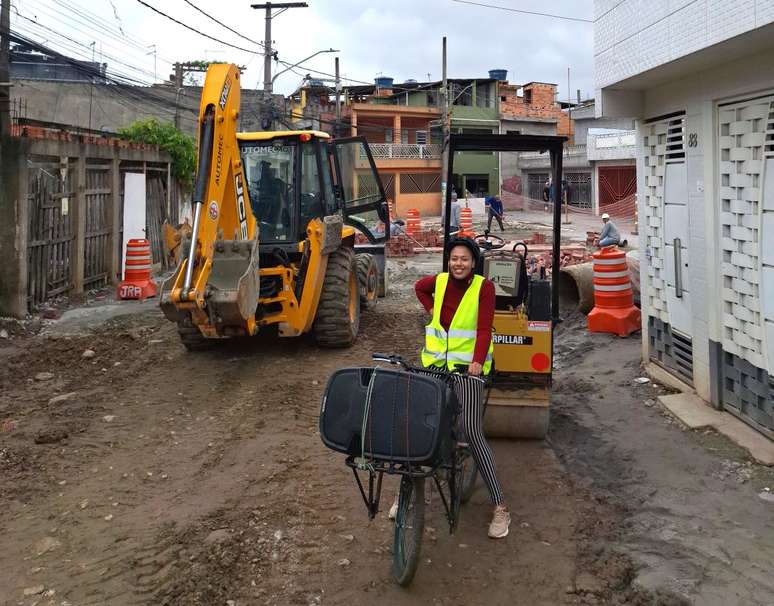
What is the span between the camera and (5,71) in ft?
38.0

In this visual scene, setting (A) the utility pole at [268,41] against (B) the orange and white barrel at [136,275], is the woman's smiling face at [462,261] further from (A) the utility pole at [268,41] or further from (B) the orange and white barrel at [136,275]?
(A) the utility pole at [268,41]

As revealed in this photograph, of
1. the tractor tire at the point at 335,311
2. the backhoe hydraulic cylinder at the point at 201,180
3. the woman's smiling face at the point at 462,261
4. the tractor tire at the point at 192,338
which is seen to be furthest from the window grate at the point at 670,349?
the tractor tire at the point at 192,338

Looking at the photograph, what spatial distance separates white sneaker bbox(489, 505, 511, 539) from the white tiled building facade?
8.50ft

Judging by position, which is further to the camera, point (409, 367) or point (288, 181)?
point (288, 181)

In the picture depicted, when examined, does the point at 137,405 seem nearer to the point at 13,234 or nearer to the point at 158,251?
the point at 13,234

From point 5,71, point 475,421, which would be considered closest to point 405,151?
point 5,71

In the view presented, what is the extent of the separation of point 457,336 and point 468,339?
68 millimetres

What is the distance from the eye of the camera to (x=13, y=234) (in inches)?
440

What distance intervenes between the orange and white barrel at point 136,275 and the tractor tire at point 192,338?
4.57 meters

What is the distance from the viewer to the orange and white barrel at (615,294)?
9.90 meters

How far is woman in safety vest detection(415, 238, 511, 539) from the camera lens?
4.52m

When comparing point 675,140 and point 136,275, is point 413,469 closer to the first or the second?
point 675,140

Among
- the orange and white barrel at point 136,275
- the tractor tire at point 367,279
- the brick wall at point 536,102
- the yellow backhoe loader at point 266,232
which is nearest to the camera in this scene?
the yellow backhoe loader at point 266,232

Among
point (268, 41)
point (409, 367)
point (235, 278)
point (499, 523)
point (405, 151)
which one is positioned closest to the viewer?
point (409, 367)
